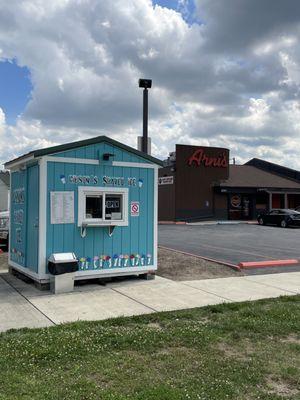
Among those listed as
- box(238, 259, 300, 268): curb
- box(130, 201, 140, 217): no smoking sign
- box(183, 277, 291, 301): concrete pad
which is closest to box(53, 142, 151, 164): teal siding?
box(130, 201, 140, 217): no smoking sign

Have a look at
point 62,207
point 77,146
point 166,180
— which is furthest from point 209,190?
point 62,207

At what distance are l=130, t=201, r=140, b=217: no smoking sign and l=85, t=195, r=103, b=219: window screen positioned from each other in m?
0.74

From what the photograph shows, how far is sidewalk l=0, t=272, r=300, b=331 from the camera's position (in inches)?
283

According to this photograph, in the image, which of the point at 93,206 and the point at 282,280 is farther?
the point at 282,280

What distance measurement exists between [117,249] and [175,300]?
206 centimetres

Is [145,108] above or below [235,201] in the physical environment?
above

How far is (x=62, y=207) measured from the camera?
9.14 metres

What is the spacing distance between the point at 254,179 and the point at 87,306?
113ft

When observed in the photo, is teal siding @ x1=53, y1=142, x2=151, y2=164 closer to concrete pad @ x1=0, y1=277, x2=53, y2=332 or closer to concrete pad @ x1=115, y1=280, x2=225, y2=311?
concrete pad @ x1=115, y1=280, x2=225, y2=311

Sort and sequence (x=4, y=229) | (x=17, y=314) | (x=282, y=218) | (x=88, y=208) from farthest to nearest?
(x=282, y=218) → (x=4, y=229) → (x=88, y=208) → (x=17, y=314)

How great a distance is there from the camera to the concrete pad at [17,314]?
661 centimetres

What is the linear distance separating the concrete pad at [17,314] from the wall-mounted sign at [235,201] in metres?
30.7

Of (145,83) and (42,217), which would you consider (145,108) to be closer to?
(145,83)

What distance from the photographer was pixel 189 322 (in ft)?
21.9
